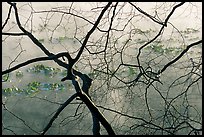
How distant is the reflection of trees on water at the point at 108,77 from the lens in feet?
9.32

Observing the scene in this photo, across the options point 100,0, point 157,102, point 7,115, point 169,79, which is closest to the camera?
point 100,0

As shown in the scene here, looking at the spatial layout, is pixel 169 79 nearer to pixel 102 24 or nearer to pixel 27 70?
pixel 102 24

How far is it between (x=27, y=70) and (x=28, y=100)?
1.74 m

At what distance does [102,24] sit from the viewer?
2.88 meters

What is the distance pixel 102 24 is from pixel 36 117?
3.22m

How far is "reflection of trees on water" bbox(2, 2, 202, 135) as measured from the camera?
2.84 metres

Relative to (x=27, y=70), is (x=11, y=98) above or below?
below

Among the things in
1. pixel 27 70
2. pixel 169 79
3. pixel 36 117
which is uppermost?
pixel 27 70

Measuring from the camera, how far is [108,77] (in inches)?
111

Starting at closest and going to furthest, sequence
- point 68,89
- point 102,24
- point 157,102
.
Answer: point 102,24 < point 157,102 < point 68,89

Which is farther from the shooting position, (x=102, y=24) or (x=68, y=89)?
(x=68, y=89)

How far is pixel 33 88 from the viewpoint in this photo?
276 inches

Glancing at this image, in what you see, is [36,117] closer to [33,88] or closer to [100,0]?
[33,88]

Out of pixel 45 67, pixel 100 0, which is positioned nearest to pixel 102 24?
pixel 100 0
